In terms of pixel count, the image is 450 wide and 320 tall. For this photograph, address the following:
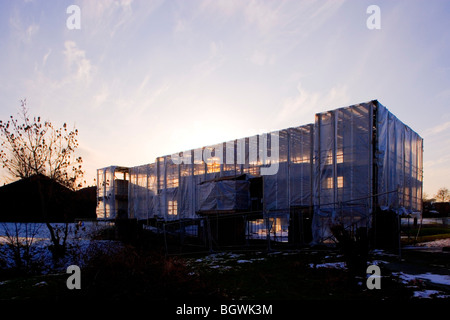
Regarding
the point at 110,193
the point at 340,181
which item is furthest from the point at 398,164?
the point at 110,193

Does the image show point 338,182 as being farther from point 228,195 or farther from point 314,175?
point 228,195

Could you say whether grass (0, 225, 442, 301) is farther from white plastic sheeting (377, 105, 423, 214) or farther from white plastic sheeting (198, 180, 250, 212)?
white plastic sheeting (198, 180, 250, 212)

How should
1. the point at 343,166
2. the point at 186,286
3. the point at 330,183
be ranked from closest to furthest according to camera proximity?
the point at 186,286
the point at 343,166
the point at 330,183

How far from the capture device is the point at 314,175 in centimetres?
1487

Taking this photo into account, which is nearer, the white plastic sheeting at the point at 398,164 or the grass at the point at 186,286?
the grass at the point at 186,286

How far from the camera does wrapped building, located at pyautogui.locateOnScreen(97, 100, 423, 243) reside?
13.5m

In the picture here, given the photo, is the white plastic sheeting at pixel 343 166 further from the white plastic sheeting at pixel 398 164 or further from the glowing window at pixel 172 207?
the glowing window at pixel 172 207

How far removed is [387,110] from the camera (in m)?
14.3

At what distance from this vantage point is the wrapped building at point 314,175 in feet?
44.4

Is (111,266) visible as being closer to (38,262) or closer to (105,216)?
(38,262)

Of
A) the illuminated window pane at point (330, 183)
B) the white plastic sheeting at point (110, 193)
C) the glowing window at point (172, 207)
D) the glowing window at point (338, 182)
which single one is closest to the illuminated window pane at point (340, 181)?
the glowing window at point (338, 182)

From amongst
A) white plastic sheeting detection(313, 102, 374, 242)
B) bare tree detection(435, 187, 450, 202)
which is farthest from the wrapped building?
bare tree detection(435, 187, 450, 202)

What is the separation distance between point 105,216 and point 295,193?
60.1ft
